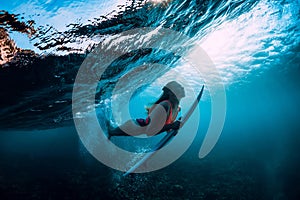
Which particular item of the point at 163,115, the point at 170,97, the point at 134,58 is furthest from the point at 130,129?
the point at 134,58

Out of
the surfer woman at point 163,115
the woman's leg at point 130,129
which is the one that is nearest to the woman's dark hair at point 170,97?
the surfer woman at point 163,115

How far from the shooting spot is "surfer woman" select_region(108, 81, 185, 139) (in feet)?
15.2

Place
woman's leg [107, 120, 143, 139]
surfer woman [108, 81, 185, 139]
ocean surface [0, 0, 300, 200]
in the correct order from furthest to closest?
woman's leg [107, 120, 143, 139] → ocean surface [0, 0, 300, 200] → surfer woman [108, 81, 185, 139]

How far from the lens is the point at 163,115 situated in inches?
181

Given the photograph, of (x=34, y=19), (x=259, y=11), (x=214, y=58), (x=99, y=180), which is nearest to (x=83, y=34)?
(x=34, y=19)

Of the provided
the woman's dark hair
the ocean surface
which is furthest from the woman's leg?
the woman's dark hair

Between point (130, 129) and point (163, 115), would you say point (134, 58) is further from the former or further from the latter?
point (163, 115)

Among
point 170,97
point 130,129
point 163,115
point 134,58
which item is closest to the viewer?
point 163,115

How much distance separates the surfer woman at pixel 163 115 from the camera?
463 centimetres

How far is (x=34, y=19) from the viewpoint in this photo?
4.36 meters

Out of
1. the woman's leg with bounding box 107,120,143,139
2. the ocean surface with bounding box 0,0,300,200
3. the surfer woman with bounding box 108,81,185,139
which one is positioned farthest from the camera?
the woman's leg with bounding box 107,120,143,139

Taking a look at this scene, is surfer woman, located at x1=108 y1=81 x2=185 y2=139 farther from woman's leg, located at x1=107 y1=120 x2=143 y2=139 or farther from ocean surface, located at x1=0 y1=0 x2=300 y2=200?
ocean surface, located at x1=0 y1=0 x2=300 y2=200

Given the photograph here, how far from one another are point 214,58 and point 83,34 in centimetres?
1328

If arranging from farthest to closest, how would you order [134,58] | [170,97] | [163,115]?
[134,58] < [170,97] < [163,115]
